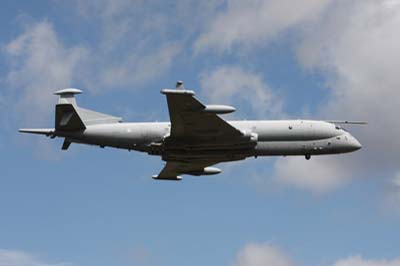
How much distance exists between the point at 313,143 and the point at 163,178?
52.1 ft

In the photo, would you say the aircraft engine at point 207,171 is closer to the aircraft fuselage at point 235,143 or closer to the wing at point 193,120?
the aircraft fuselage at point 235,143

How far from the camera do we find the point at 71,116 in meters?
64.6

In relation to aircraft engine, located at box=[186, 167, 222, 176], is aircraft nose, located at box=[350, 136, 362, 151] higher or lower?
higher

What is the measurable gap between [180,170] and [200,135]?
9.78 meters

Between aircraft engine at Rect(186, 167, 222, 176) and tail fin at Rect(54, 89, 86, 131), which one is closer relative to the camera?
tail fin at Rect(54, 89, 86, 131)

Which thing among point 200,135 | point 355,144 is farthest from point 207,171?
point 355,144

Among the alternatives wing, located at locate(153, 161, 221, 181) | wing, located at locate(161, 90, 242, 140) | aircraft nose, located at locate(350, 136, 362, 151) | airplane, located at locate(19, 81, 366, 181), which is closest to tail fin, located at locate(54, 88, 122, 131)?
airplane, located at locate(19, 81, 366, 181)

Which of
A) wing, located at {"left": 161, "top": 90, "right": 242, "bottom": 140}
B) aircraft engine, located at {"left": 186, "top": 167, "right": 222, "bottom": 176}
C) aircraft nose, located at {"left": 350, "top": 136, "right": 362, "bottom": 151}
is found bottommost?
aircraft engine, located at {"left": 186, "top": 167, "right": 222, "bottom": 176}

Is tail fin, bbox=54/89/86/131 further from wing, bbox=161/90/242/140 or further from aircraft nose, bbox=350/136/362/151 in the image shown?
aircraft nose, bbox=350/136/362/151

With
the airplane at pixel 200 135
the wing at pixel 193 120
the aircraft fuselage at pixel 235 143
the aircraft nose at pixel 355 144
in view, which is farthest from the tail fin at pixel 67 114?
the aircraft nose at pixel 355 144

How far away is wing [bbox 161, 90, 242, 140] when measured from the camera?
60312 mm

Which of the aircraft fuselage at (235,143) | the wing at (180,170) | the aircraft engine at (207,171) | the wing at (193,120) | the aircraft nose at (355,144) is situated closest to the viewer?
the wing at (193,120)

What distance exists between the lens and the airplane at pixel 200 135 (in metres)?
64.2

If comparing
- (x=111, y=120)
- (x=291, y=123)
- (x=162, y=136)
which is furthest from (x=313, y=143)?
(x=111, y=120)
